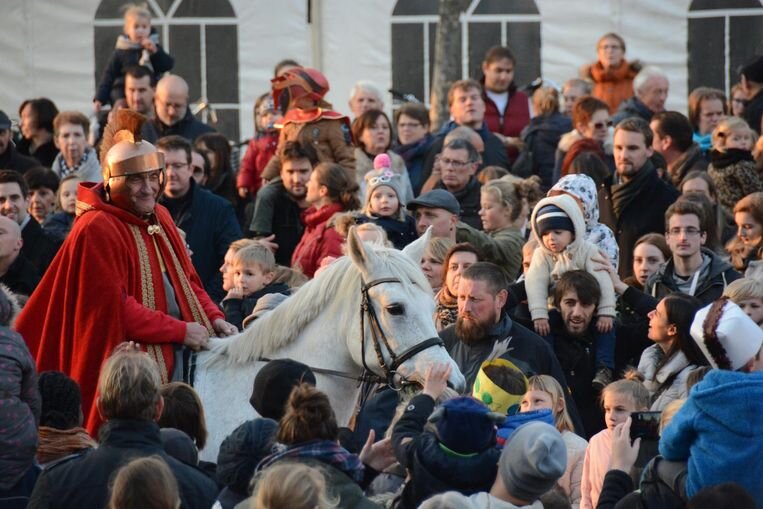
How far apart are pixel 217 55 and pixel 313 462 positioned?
1460cm

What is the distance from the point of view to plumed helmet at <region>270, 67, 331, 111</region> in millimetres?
15062

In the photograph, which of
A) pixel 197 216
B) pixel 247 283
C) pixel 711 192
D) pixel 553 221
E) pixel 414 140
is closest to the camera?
pixel 553 221

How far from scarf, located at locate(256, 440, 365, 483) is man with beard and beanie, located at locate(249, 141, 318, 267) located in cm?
722

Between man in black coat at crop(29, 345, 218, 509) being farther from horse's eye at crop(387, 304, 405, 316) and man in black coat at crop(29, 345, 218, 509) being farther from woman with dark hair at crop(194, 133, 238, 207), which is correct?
woman with dark hair at crop(194, 133, 238, 207)

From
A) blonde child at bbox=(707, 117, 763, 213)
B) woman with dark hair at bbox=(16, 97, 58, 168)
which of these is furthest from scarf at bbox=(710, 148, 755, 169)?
woman with dark hair at bbox=(16, 97, 58, 168)

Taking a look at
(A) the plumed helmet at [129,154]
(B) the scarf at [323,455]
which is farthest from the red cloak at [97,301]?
(B) the scarf at [323,455]

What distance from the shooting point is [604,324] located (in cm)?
1055

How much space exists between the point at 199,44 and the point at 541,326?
424 inches

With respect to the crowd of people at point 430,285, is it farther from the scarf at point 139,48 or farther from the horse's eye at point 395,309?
the horse's eye at point 395,309

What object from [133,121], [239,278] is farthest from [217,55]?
[133,121]

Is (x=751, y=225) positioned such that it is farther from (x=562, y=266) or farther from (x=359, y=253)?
(x=359, y=253)

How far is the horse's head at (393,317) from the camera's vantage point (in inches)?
323

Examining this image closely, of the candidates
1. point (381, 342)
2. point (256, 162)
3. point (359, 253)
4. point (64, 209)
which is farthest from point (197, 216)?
point (381, 342)

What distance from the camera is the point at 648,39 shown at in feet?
64.1
